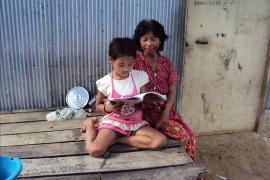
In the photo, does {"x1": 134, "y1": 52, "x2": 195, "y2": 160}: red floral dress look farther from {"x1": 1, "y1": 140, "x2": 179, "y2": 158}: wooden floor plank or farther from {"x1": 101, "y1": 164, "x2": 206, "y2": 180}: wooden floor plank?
{"x1": 101, "y1": 164, "x2": 206, "y2": 180}: wooden floor plank

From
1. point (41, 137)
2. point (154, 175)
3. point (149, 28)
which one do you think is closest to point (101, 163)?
point (154, 175)

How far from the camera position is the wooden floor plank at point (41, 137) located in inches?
107

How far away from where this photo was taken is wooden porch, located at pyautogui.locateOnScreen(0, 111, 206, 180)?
89.2 inches

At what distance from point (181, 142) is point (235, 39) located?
1552 millimetres

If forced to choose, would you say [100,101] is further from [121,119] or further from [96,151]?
[96,151]

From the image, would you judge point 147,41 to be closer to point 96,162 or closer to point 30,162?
point 96,162

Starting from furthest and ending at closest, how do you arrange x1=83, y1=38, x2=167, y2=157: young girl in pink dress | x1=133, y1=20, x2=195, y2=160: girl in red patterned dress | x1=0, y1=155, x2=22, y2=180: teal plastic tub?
x1=133, y1=20, x2=195, y2=160: girl in red patterned dress → x1=83, y1=38, x2=167, y2=157: young girl in pink dress → x1=0, y1=155, x2=22, y2=180: teal plastic tub

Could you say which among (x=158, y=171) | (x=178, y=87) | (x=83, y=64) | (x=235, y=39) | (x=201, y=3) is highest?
(x=201, y=3)

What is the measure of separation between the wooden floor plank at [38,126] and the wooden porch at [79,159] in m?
0.02

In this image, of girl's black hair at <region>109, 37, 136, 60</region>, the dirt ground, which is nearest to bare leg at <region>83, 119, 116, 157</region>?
girl's black hair at <region>109, 37, 136, 60</region>

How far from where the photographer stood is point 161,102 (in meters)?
2.83

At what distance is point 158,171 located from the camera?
2307 mm

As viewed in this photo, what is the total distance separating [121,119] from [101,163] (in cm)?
39

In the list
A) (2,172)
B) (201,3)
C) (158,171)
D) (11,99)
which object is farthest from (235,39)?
(2,172)
